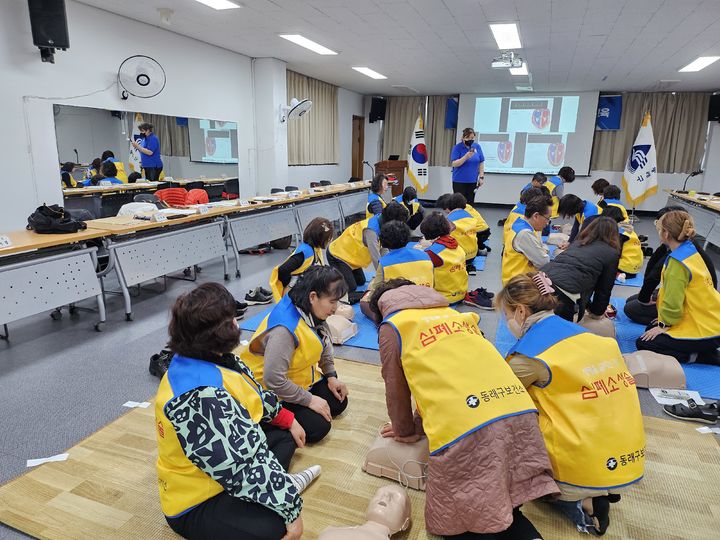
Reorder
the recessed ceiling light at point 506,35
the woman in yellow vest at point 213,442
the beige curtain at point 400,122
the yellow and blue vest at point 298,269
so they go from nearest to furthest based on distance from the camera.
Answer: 1. the woman in yellow vest at point 213,442
2. the yellow and blue vest at point 298,269
3. the recessed ceiling light at point 506,35
4. the beige curtain at point 400,122

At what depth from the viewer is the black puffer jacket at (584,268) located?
2689 millimetres

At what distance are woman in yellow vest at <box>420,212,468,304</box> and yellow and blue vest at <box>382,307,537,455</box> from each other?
2065 millimetres

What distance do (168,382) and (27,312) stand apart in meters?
2.37

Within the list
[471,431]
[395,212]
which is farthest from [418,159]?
[471,431]

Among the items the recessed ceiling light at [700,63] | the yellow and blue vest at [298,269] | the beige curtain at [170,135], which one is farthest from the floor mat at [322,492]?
the recessed ceiling light at [700,63]

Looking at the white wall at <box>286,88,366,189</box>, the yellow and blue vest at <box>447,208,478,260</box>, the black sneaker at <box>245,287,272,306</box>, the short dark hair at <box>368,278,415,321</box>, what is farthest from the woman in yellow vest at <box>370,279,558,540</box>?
the white wall at <box>286,88,366,189</box>

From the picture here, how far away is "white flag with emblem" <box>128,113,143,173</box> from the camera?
5.39 metres

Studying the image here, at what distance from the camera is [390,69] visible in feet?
25.3

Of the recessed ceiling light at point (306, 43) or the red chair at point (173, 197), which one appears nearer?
the red chair at point (173, 197)

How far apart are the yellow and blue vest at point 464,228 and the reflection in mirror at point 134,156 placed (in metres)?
3.10

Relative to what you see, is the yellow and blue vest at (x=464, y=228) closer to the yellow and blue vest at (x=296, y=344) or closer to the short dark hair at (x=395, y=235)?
the short dark hair at (x=395, y=235)

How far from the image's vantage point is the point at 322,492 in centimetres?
179

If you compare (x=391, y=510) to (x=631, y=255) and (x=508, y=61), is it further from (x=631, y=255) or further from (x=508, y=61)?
(x=508, y=61)

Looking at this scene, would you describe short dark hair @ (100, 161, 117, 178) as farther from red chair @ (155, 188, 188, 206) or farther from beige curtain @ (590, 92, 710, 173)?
beige curtain @ (590, 92, 710, 173)
